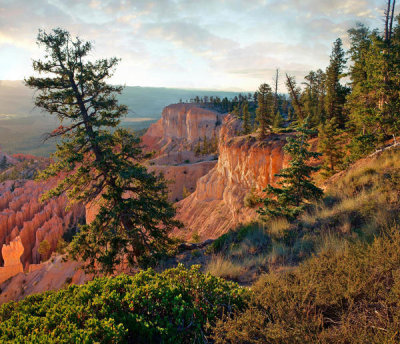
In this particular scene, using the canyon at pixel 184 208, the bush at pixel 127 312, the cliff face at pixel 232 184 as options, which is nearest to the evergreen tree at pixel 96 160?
the canyon at pixel 184 208

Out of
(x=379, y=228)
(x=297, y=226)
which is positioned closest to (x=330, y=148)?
(x=297, y=226)

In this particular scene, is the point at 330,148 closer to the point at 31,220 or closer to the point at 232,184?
the point at 232,184

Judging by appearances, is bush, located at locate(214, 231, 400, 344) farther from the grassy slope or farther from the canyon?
the canyon

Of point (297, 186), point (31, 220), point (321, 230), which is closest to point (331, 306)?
point (321, 230)

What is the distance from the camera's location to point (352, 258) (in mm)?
3268

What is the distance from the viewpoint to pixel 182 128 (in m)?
84.6

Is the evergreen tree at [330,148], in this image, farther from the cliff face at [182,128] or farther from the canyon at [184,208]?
the cliff face at [182,128]

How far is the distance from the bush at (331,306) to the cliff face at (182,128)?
7021 cm

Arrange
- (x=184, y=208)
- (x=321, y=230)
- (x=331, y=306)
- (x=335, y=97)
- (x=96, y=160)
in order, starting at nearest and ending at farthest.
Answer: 1. (x=331, y=306)
2. (x=321, y=230)
3. (x=96, y=160)
4. (x=335, y=97)
5. (x=184, y=208)

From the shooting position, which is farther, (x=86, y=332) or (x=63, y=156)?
(x=63, y=156)

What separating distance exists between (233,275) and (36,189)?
6376 cm

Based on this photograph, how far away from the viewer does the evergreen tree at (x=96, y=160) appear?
7.71m

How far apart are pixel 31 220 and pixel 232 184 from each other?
3753 cm

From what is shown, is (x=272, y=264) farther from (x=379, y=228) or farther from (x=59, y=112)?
(x=59, y=112)
